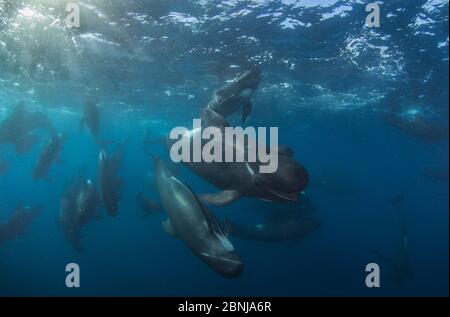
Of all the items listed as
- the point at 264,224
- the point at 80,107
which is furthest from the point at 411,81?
the point at 80,107

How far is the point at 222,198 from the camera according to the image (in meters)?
6.41

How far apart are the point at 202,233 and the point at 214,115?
2394 millimetres

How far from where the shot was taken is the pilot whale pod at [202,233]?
5082 mm

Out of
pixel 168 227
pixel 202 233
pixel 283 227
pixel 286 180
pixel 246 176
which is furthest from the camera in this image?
pixel 283 227

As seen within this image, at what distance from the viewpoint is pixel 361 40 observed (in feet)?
52.4

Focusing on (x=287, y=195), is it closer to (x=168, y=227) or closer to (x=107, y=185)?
(x=168, y=227)

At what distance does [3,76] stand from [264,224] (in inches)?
867

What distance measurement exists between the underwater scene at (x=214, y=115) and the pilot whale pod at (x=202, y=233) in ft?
0.08

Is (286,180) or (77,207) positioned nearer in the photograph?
(286,180)

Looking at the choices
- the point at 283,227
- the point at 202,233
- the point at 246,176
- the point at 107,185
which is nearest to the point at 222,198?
the point at 246,176

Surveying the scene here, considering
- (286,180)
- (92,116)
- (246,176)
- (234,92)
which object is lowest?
(286,180)

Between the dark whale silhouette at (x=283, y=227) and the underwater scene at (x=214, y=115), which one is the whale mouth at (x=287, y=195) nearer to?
the underwater scene at (x=214, y=115)

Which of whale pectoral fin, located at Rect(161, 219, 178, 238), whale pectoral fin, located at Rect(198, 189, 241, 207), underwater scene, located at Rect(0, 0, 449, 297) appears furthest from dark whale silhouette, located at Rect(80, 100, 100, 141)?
whale pectoral fin, located at Rect(198, 189, 241, 207)
